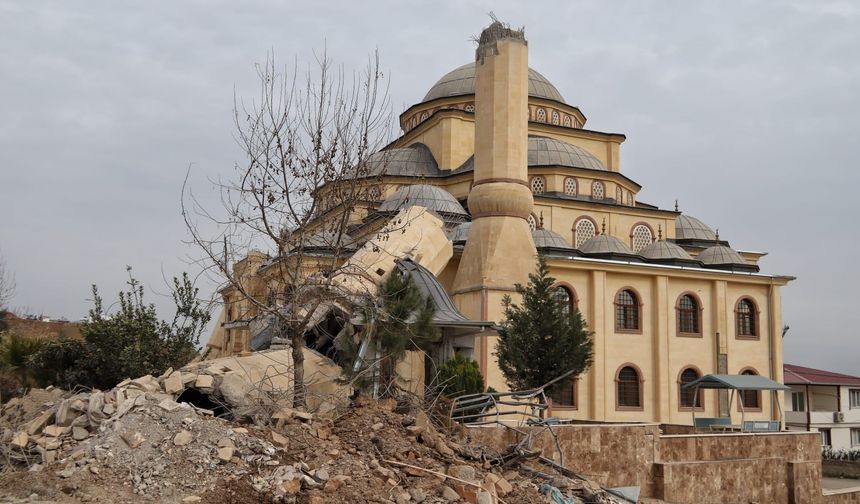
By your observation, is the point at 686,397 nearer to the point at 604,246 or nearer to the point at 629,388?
the point at 629,388

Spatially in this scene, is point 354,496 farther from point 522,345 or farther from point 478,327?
point 522,345

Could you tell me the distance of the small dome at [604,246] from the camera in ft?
80.3

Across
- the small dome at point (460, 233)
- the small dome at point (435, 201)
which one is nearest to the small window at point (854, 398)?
the small dome at point (435, 201)

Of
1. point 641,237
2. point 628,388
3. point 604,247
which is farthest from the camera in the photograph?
point 641,237

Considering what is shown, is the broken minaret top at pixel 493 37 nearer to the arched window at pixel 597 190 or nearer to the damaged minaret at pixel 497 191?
the damaged minaret at pixel 497 191

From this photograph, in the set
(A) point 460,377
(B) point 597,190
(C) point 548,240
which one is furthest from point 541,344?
(B) point 597,190

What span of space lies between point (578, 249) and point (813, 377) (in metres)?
16.1

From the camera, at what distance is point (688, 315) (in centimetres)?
2489

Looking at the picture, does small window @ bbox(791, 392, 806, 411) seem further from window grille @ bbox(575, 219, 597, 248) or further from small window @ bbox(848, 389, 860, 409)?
window grille @ bbox(575, 219, 597, 248)

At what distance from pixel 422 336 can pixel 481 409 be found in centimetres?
174

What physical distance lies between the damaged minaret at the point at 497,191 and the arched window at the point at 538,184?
5.56 meters

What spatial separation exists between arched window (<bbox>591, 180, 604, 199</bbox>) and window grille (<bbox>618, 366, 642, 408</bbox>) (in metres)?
6.59

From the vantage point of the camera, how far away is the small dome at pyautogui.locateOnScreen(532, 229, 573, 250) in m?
23.8

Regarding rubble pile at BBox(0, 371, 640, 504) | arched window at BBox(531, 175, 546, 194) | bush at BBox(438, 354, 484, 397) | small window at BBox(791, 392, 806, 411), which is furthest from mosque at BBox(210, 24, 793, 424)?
small window at BBox(791, 392, 806, 411)
